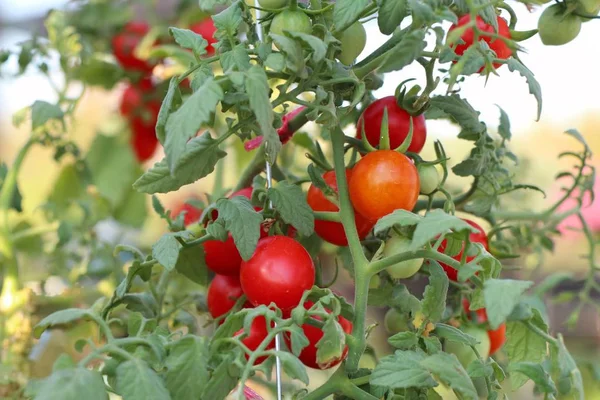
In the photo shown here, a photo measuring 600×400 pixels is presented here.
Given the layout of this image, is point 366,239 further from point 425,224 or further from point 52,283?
point 52,283

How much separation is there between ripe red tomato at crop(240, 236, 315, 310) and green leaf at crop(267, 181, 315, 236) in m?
0.02

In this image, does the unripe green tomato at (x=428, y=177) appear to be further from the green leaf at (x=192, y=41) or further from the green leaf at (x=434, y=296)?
the green leaf at (x=192, y=41)

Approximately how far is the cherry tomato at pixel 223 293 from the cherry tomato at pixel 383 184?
0.57 feet

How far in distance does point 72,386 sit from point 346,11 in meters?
0.33

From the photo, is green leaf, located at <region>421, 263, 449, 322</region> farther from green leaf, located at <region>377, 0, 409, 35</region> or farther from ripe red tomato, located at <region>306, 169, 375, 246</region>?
green leaf, located at <region>377, 0, 409, 35</region>

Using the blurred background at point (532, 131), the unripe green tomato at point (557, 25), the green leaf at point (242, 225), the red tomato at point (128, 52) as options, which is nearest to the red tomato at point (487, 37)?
the unripe green tomato at point (557, 25)

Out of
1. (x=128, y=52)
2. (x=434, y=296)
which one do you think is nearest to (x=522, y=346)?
(x=434, y=296)

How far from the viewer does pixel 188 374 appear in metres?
0.51

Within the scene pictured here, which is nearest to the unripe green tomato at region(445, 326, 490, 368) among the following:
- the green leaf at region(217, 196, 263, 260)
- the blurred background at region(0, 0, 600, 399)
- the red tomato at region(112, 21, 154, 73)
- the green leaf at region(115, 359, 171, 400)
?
the green leaf at region(217, 196, 263, 260)

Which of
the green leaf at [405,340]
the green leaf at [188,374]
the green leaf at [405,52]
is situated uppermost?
the green leaf at [405,52]

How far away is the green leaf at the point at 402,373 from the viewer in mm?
535

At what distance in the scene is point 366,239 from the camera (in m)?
0.69

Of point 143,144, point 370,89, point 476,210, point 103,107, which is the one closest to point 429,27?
point 370,89

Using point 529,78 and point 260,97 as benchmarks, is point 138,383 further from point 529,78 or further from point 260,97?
point 529,78
